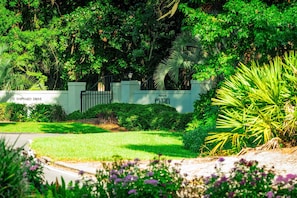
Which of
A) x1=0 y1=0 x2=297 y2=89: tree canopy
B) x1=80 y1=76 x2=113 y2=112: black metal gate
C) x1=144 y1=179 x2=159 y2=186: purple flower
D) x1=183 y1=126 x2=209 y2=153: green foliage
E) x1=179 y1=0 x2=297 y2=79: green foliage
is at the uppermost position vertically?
x1=0 y1=0 x2=297 y2=89: tree canopy

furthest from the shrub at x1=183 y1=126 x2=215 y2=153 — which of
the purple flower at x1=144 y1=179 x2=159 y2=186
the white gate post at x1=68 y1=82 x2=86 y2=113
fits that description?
the white gate post at x1=68 y1=82 x2=86 y2=113

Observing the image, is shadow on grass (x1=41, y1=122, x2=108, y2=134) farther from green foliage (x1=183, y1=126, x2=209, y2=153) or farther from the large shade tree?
green foliage (x1=183, y1=126, x2=209, y2=153)

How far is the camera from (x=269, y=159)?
1536 cm

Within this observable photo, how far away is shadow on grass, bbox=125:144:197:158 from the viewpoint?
20652 millimetres

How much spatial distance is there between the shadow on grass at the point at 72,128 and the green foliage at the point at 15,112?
4.90m

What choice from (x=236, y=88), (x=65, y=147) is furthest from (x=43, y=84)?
(x=236, y=88)

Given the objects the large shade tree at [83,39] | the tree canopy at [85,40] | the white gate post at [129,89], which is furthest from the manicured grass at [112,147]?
the large shade tree at [83,39]

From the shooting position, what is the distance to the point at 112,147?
2281 centimetres

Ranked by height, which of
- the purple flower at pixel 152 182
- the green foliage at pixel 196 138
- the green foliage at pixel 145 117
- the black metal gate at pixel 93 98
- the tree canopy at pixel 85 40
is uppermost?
the tree canopy at pixel 85 40

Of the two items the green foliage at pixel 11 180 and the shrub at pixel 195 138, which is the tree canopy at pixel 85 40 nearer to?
the shrub at pixel 195 138

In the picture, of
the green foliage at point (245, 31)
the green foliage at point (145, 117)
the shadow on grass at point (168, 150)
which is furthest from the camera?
the green foliage at point (145, 117)

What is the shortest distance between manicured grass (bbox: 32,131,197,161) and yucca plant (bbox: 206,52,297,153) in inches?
106

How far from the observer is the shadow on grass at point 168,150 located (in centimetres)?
2065

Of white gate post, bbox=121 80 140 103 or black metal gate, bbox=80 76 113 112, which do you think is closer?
white gate post, bbox=121 80 140 103
